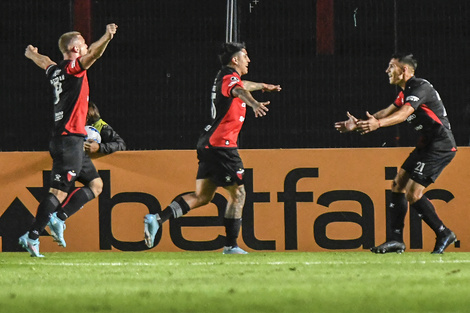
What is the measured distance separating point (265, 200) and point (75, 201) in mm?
1826

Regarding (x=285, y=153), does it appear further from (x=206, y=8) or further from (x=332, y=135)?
(x=206, y=8)

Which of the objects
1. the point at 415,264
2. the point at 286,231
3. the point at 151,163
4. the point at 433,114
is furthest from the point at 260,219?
the point at 415,264

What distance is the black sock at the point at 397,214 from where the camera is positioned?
8625 millimetres

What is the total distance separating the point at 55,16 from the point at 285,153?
3.04m

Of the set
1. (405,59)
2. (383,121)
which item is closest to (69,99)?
(383,121)

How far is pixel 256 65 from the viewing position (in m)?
10.8

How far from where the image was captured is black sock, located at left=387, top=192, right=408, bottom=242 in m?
8.62

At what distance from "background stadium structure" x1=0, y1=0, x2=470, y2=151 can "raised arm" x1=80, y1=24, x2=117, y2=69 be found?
2.38m

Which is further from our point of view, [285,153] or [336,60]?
[336,60]

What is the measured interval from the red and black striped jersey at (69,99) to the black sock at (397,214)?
2.78 m

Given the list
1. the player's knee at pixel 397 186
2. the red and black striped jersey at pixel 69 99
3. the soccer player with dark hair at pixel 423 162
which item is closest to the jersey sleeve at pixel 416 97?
the soccer player with dark hair at pixel 423 162

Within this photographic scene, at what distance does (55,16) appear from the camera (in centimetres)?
1058

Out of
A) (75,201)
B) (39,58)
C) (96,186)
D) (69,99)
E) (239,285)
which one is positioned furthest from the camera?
(96,186)

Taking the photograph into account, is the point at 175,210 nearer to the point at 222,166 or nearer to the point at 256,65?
the point at 222,166
